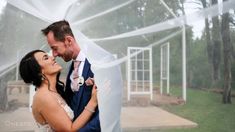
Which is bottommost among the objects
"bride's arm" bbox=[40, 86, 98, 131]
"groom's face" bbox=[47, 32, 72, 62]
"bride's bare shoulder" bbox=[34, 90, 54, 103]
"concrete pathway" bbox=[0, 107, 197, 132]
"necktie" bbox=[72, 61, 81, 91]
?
"concrete pathway" bbox=[0, 107, 197, 132]

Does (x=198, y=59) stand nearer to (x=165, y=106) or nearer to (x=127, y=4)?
(x=165, y=106)

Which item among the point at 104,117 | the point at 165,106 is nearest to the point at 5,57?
the point at 104,117

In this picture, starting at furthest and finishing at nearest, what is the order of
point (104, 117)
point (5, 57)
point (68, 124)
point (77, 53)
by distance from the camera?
point (5, 57) < point (104, 117) < point (77, 53) < point (68, 124)

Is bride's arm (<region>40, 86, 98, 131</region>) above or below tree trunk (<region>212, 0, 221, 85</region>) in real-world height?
below

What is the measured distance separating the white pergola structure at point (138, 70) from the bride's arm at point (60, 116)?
1.22m

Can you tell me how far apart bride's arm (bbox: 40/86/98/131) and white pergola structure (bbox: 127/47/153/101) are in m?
1.22

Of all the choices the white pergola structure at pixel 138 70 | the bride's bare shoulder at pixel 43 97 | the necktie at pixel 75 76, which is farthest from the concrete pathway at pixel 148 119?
the bride's bare shoulder at pixel 43 97

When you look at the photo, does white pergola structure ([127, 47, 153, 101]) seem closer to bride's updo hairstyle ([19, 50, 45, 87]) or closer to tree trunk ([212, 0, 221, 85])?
tree trunk ([212, 0, 221, 85])

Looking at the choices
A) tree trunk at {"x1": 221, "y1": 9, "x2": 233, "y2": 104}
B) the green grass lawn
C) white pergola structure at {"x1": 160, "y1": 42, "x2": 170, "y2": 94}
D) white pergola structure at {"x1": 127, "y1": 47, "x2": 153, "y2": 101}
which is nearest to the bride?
white pergola structure at {"x1": 127, "y1": 47, "x2": 153, "y2": 101}

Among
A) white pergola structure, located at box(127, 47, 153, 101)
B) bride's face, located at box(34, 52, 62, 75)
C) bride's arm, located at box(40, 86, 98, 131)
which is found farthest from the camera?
white pergola structure, located at box(127, 47, 153, 101)

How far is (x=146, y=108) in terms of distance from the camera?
8.45 ft

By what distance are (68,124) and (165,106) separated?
1.45 metres

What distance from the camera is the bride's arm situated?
1.26 m

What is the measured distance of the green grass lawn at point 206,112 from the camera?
98.3 inches
